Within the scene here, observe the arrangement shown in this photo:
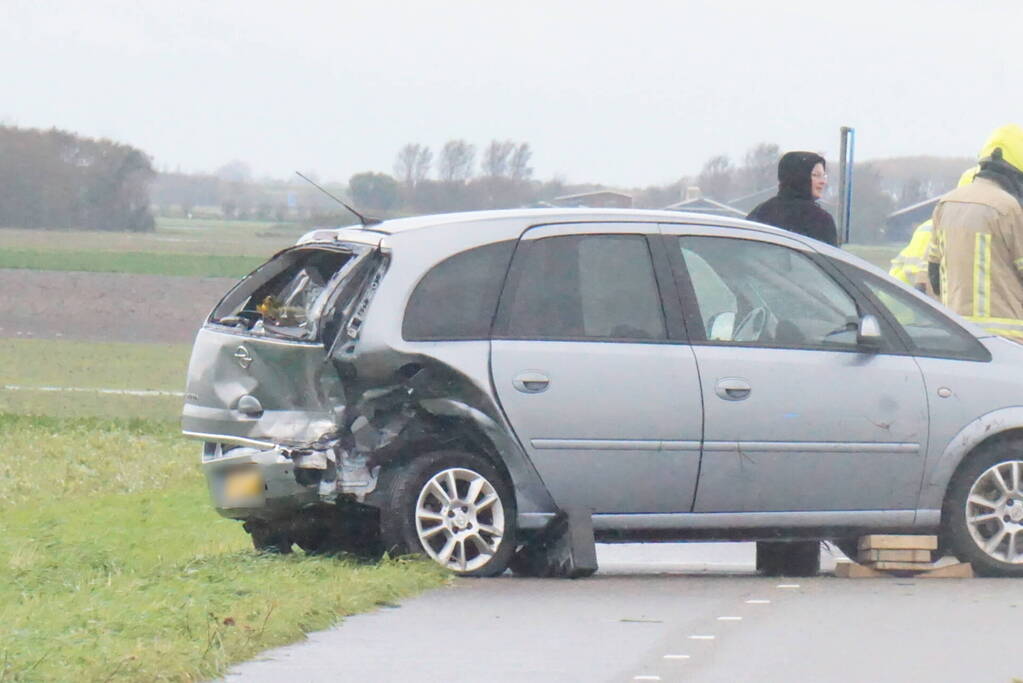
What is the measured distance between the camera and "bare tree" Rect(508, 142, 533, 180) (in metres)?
46.1

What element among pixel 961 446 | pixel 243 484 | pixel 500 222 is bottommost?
pixel 243 484

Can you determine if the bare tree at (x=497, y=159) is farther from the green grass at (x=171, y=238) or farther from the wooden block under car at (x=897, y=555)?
the wooden block under car at (x=897, y=555)

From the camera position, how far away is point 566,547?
954 centimetres

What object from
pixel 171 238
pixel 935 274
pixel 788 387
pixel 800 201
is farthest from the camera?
pixel 171 238

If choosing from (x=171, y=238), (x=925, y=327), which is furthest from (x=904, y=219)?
(x=171, y=238)

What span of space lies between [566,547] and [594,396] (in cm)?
64

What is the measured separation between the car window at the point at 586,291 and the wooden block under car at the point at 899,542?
131cm

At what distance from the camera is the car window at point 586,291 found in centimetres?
964

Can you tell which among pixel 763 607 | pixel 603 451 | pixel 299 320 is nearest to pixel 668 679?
pixel 763 607

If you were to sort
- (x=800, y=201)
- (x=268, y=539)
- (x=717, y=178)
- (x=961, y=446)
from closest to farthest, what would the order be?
(x=961, y=446) < (x=268, y=539) < (x=800, y=201) < (x=717, y=178)

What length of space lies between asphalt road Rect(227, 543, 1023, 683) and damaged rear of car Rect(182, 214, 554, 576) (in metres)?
0.35

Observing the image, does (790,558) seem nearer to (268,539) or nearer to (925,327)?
(925,327)

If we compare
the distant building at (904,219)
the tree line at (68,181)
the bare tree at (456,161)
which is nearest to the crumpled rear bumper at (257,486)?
the distant building at (904,219)

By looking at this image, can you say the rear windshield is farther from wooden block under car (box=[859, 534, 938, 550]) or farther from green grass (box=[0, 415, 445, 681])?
wooden block under car (box=[859, 534, 938, 550])
